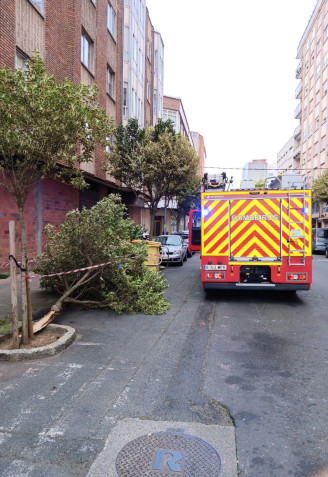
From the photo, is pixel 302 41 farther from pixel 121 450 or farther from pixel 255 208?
pixel 121 450

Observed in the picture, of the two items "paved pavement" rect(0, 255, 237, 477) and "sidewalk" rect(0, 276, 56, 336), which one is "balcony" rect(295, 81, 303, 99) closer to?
"sidewalk" rect(0, 276, 56, 336)

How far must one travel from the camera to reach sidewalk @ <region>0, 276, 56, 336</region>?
6.41 meters

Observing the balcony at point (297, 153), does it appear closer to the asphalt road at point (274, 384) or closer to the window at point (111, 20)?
the window at point (111, 20)

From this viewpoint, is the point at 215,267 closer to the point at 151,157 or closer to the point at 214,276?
the point at 214,276

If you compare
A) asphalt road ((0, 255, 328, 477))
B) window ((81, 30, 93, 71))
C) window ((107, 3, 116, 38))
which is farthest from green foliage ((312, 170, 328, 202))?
asphalt road ((0, 255, 328, 477))

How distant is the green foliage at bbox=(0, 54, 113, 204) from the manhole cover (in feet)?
13.0

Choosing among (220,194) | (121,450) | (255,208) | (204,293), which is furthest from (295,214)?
(121,450)

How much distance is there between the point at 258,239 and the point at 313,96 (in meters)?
50.5

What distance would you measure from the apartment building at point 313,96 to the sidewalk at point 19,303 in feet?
134

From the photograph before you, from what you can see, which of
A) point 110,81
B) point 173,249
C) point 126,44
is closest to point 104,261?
point 173,249

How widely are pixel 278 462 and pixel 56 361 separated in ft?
10.4

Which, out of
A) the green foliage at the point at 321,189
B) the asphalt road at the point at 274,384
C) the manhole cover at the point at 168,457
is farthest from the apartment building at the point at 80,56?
the green foliage at the point at 321,189

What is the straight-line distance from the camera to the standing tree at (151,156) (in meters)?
19.6

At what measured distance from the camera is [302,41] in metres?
57.4
